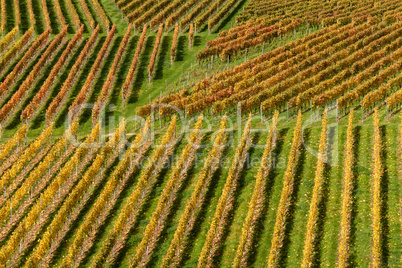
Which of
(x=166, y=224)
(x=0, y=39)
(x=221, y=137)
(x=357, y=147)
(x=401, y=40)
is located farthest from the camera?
(x=0, y=39)

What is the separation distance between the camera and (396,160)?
37.4 m

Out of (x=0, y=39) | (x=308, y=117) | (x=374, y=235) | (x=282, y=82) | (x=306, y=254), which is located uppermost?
(x=0, y=39)

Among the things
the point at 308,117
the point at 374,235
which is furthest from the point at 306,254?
the point at 308,117

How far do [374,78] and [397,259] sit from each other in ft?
85.8

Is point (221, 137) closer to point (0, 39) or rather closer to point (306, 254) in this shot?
point (306, 254)

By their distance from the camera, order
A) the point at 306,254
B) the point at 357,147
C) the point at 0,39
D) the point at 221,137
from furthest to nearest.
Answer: the point at 0,39 < the point at 221,137 < the point at 357,147 < the point at 306,254

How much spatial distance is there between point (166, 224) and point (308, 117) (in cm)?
2035

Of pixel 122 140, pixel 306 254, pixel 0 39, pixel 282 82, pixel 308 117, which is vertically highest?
pixel 0 39

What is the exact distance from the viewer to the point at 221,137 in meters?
44.4

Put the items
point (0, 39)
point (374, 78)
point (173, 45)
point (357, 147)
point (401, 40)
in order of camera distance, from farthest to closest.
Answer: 1. point (0, 39)
2. point (173, 45)
3. point (401, 40)
4. point (374, 78)
5. point (357, 147)

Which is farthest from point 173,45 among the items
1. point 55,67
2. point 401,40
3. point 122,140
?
point 401,40

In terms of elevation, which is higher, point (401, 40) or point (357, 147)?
point (401, 40)

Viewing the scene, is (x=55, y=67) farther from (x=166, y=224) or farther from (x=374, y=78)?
(x=374, y=78)

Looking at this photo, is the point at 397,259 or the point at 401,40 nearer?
the point at 397,259
